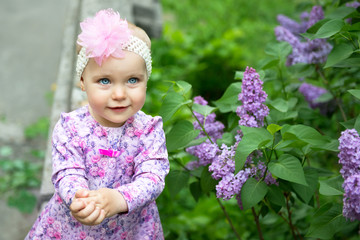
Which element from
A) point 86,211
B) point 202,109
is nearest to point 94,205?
point 86,211

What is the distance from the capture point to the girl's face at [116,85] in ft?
5.00

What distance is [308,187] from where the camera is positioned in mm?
1762

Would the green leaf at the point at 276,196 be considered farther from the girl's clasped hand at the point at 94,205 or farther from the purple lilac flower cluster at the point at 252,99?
the girl's clasped hand at the point at 94,205

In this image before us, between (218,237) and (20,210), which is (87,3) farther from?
(218,237)

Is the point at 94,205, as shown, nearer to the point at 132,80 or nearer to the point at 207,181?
the point at 132,80

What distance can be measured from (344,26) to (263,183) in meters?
0.62

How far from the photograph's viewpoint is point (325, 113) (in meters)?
2.63

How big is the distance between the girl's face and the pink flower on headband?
3cm

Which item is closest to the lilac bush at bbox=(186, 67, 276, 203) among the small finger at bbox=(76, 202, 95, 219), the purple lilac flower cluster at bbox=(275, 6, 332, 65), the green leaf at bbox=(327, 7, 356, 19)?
the small finger at bbox=(76, 202, 95, 219)

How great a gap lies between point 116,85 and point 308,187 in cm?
75

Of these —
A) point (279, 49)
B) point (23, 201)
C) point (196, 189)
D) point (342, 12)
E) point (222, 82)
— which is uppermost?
point (342, 12)

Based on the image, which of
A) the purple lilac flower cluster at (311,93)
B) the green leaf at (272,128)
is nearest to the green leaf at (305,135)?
the green leaf at (272,128)

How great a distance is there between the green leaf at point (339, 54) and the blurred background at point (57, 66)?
98 cm

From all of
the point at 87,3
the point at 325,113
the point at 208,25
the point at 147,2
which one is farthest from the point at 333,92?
the point at 208,25
